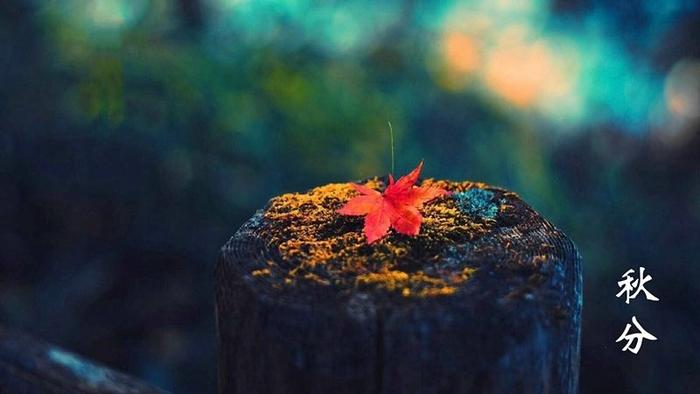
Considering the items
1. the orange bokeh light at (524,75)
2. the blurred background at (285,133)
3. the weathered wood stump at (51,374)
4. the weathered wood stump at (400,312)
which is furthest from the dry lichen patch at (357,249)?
the orange bokeh light at (524,75)

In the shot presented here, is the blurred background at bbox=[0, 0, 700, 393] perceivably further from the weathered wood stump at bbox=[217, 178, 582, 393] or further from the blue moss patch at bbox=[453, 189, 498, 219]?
the weathered wood stump at bbox=[217, 178, 582, 393]

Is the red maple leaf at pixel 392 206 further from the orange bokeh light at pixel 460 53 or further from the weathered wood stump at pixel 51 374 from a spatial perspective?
the orange bokeh light at pixel 460 53

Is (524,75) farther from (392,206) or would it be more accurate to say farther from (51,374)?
(51,374)

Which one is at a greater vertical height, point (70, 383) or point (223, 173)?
point (223, 173)

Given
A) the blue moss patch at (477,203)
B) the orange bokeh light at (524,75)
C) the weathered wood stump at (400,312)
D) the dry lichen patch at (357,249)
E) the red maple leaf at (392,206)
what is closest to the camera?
the weathered wood stump at (400,312)

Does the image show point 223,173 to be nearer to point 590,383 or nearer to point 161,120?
point 161,120

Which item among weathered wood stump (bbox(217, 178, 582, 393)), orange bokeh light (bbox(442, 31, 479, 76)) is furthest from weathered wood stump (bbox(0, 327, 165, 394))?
orange bokeh light (bbox(442, 31, 479, 76))

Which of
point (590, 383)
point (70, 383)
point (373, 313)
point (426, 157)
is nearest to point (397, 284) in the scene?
point (373, 313)

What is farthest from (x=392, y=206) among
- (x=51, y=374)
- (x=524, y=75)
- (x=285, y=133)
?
(x=524, y=75)
